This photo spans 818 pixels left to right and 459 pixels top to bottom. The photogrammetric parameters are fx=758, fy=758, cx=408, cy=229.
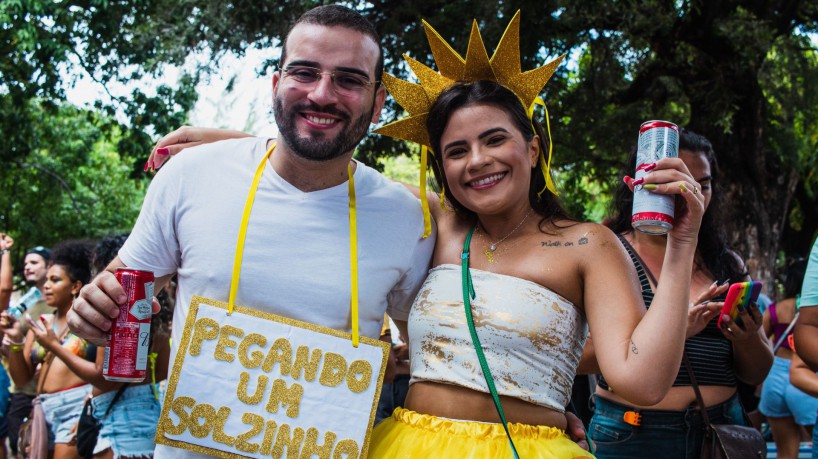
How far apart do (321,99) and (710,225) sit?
1.96m

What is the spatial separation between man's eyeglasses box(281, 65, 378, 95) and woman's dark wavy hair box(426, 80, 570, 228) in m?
0.31

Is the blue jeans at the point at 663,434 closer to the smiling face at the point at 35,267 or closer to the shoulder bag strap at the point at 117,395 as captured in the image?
the shoulder bag strap at the point at 117,395

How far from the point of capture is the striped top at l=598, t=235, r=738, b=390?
10.0 ft

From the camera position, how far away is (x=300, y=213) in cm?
253

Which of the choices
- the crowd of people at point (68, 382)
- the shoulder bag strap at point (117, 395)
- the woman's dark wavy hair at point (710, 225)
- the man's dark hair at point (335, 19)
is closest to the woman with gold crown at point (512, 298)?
the man's dark hair at point (335, 19)

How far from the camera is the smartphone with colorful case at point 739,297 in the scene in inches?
110

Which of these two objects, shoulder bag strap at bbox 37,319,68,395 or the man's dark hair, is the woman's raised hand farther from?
shoulder bag strap at bbox 37,319,68,395

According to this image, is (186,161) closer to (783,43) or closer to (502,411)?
(502,411)

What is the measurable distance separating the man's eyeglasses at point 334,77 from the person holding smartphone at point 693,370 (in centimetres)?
135

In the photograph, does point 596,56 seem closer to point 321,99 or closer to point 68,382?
point 68,382

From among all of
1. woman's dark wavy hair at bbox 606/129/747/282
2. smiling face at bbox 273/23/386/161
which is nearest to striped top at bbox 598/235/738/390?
woman's dark wavy hair at bbox 606/129/747/282

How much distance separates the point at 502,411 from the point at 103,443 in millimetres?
3182

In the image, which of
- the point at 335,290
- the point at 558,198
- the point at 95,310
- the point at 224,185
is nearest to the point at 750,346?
the point at 558,198

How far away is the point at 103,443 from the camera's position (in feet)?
14.9
